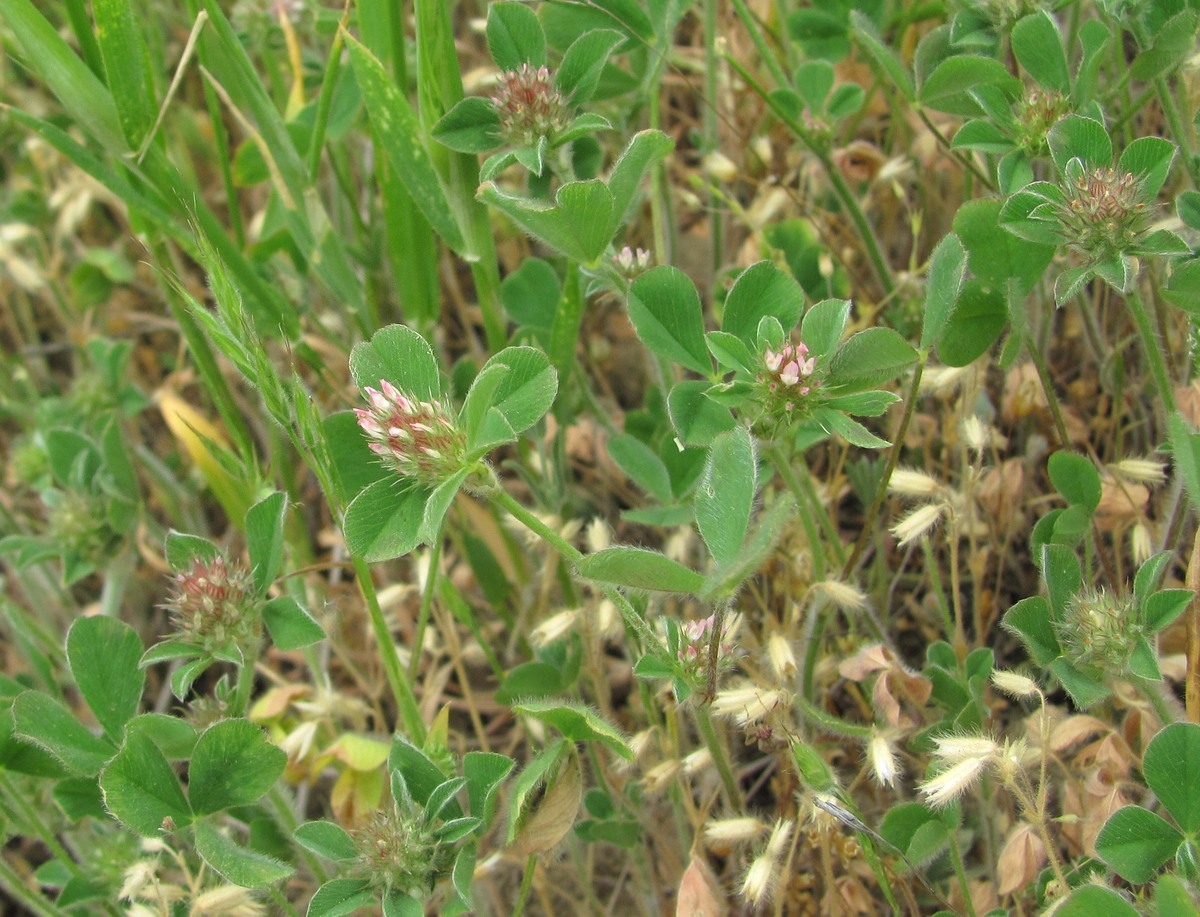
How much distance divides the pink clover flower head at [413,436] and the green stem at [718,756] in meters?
0.42

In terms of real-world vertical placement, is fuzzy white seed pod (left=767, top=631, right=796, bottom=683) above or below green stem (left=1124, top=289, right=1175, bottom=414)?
below

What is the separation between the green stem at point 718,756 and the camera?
1422 millimetres

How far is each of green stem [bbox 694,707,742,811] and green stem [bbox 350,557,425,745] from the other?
39 centimetres

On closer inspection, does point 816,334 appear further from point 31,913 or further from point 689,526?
point 31,913

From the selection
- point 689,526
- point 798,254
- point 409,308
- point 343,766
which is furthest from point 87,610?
point 798,254

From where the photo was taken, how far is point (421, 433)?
128cm

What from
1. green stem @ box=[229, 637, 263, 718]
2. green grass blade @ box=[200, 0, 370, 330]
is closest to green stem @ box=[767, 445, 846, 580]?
green stem @ box=[229, 637, 263, 718]

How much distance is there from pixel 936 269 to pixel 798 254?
658 millimetres

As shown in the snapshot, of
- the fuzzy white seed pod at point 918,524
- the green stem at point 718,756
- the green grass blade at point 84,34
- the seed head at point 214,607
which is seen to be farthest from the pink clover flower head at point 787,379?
the green grass blade at point 84,34

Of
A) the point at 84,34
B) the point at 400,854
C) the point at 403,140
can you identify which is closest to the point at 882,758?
the point at 400,854

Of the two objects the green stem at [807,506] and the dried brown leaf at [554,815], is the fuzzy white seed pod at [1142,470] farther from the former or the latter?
the dried brown leaf at [554,815]

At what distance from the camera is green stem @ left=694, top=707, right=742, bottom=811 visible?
4.66 ft

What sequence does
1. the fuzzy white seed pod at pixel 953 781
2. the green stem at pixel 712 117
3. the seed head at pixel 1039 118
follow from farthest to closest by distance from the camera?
the green stem at pixel 712 117 < the seed head at pixel 1039 118 < the fuzzy white seed pod at pixel 953 781

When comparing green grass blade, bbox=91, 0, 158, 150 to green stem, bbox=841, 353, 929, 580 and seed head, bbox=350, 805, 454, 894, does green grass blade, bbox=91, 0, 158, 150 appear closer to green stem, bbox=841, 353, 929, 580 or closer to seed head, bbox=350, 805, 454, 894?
seed head, bbox=350, 805, 454, 894
